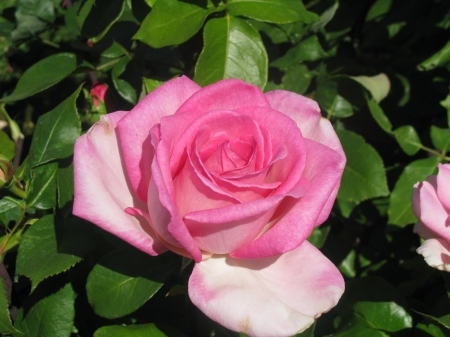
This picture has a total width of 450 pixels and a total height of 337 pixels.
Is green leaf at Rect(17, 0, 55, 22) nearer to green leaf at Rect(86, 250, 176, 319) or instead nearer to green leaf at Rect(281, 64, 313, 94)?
green leaf at Rect(281, 64, 313, 94)

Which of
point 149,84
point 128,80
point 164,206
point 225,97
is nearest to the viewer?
point 164,206

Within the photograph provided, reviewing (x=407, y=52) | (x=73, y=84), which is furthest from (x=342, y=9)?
(x=73, y=84)

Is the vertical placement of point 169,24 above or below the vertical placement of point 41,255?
above

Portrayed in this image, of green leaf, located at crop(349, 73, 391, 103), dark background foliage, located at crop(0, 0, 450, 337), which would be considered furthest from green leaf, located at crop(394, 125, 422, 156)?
green leaf, located at crop(349, 73, 391, 103)

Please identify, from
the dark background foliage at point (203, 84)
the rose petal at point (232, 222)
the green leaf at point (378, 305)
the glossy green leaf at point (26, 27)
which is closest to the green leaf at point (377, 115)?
the dark background foliage at point (203, 84)

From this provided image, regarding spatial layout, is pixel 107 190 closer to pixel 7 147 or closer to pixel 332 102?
pixel 7 147

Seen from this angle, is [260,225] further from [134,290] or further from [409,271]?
[409,271]

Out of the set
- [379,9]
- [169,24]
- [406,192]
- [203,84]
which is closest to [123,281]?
[203,84]
